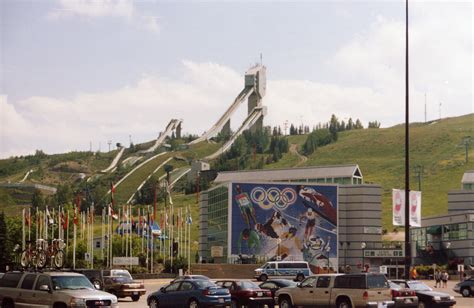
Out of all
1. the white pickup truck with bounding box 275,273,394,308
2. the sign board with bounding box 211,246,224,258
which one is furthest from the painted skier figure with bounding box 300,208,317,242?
the white pickup truck with bounding box 275,273,394,308

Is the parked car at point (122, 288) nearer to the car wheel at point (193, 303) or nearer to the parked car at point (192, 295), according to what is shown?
the parked car at point (192, 295)

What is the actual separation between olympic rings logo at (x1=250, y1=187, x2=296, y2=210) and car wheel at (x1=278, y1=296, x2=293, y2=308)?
197 ft

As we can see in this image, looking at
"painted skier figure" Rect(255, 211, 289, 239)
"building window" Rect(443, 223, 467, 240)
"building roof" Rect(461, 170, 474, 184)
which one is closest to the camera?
"painted skier figure" Rect(255, 211, 289, 239)

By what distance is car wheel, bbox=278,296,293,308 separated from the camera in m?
38.4

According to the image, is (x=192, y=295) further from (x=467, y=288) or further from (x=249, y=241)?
(x=249, y=241)

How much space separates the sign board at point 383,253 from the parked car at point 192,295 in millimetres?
60968

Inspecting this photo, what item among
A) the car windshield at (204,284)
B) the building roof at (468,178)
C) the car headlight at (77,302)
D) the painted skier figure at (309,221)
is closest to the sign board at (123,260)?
the painted skier figure at (309,221)

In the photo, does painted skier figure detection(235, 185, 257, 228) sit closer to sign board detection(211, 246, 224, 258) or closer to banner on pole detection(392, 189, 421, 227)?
sign board detection(211, 246, 224, 258)

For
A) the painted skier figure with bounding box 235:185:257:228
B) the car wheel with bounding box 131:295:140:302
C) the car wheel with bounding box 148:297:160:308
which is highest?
the painted skier figure with bounding box 235:185:257:228

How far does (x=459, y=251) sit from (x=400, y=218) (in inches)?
2276

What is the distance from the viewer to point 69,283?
100 ft

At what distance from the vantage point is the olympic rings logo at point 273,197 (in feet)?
325

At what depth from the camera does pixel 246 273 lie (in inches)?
3698

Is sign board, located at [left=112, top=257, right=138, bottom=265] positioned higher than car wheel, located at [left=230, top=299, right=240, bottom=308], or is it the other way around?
car wheel, located at [left=230, top=299, right=240, bottom=308]
